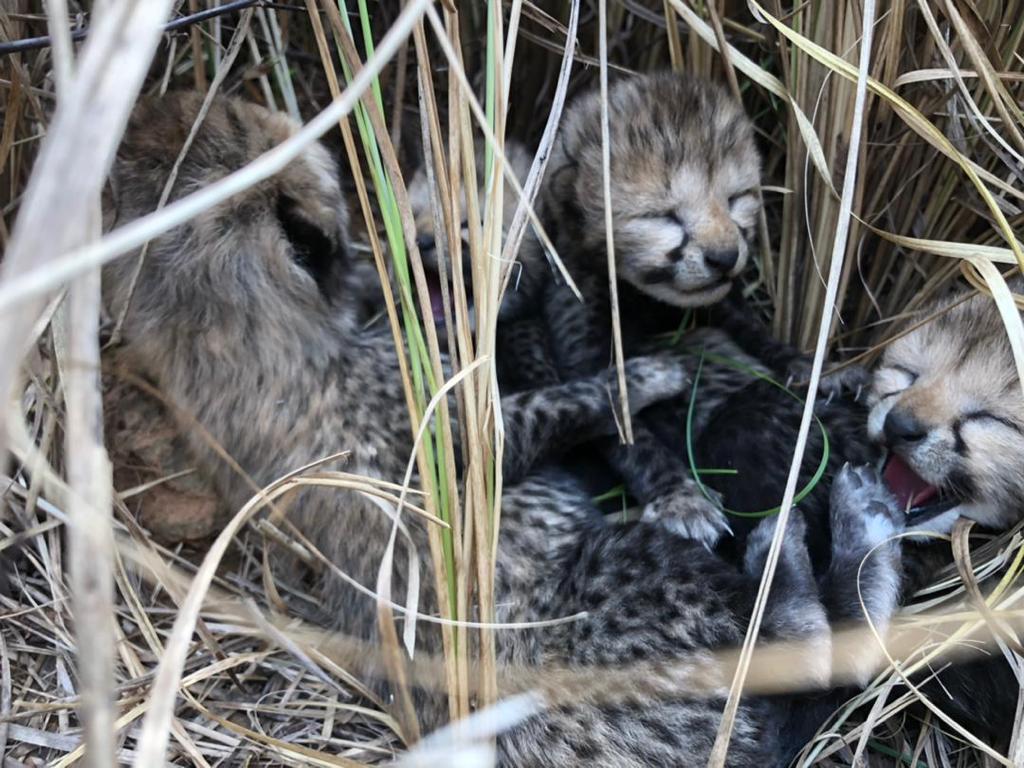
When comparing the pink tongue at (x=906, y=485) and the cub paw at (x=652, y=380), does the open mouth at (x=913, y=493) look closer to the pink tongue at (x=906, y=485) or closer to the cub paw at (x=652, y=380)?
the pink tongue at (x=906, y=485)

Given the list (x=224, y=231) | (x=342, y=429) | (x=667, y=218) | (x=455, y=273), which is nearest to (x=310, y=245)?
(x=224, y=231)

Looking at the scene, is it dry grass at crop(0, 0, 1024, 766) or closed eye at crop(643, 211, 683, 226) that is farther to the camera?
closed eye at crop(643, 211, 683, 226)

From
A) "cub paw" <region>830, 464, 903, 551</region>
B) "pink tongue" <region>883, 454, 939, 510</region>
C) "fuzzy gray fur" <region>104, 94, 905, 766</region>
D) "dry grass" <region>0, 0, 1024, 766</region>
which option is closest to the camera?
"dry grass" <region>0, 0, 1024, 766</region>

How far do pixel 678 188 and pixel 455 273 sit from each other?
887mm

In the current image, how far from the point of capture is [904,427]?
1.97m

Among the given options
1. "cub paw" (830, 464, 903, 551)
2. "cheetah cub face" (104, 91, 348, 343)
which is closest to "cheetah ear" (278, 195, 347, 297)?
"cheetah cub face" (104, 91, 348, 343)

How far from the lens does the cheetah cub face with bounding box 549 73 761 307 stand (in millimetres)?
2264

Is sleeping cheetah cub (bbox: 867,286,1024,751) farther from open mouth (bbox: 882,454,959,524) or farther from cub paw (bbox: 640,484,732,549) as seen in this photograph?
cub paw (bbox: 640,484,732,549)

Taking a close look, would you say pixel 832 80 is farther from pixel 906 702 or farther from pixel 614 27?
pixel 906 702

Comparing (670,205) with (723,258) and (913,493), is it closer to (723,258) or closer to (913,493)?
(723,258)

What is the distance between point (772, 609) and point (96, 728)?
4.57 feet

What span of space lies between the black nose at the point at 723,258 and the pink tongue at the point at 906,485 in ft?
1.87

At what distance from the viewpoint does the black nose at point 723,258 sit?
222 cm

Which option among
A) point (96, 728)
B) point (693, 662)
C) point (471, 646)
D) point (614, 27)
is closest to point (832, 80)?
point (614, 27)
